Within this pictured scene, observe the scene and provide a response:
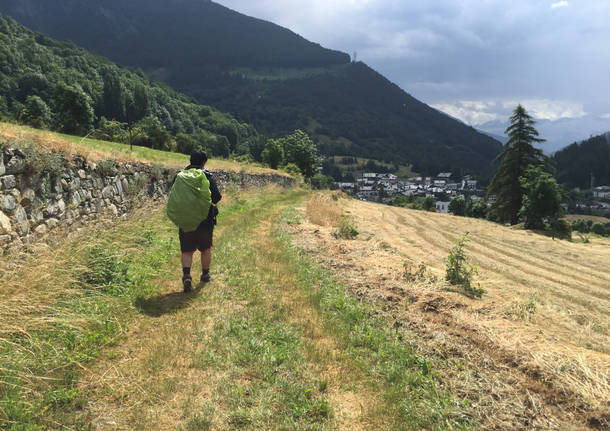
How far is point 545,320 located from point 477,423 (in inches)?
117

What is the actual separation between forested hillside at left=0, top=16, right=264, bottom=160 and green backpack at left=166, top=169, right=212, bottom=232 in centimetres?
3563

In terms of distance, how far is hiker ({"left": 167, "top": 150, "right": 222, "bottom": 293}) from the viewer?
18.1 ft

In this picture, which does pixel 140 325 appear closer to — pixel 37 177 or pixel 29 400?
pixel 29 400

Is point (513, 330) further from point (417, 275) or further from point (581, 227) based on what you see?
point (581, 227)

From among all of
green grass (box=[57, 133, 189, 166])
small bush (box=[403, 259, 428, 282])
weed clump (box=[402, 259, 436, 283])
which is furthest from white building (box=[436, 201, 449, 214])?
weed clump (box=[402, 259, 436, 283])

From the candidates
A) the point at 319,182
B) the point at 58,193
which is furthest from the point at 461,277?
the point at 319,182

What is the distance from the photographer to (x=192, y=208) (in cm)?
551

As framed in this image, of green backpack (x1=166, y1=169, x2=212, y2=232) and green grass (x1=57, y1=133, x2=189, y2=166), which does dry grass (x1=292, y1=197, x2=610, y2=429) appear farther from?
green grass (x1=57, y1=133, x2=189, y2=166)

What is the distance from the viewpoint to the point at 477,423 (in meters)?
2.86

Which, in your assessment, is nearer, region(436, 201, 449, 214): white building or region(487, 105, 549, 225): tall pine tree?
region(487, 105, 549, 225): tall pine tree

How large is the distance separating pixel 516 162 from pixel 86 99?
5352 cm

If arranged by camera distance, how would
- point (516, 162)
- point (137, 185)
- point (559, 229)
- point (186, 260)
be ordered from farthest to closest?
1. point (516, 162)
2. point (559, 229)
3. point (137, 185)
4. point (186, 260)

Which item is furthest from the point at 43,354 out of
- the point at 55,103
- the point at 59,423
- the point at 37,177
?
the point at 55,103

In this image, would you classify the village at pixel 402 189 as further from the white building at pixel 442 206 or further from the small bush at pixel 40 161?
the small bush at pixel 40 161
